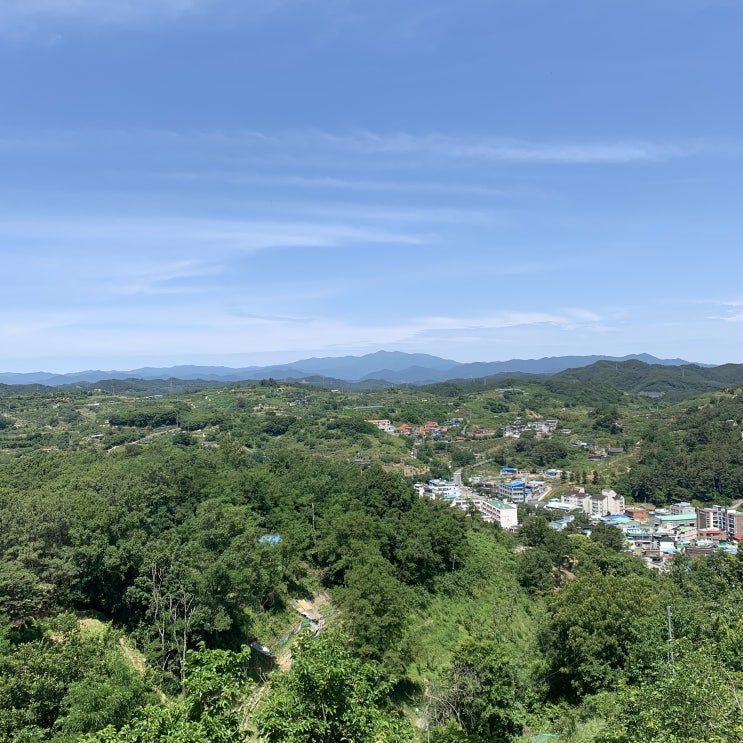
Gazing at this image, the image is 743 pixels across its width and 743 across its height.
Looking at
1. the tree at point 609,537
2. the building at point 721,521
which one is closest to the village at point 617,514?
the building at point 721,521

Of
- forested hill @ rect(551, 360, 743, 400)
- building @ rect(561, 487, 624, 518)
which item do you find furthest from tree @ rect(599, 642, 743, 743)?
forested hill @ rect(551, 360, 743, 400)

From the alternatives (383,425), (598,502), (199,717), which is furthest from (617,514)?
(199,717)

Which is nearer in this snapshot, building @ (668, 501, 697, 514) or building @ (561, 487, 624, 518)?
building @ (668, 501, 697, 514)

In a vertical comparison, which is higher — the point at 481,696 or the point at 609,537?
the point at 481,696

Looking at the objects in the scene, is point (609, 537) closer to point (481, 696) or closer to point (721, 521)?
point (721, 521)

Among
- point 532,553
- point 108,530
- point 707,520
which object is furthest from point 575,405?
point 108,530

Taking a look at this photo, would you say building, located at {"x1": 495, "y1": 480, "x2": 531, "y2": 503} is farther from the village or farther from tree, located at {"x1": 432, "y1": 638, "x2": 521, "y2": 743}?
tree, located at {"x1": 432, "y1": 638, "x2": 521, "y2": 743}
